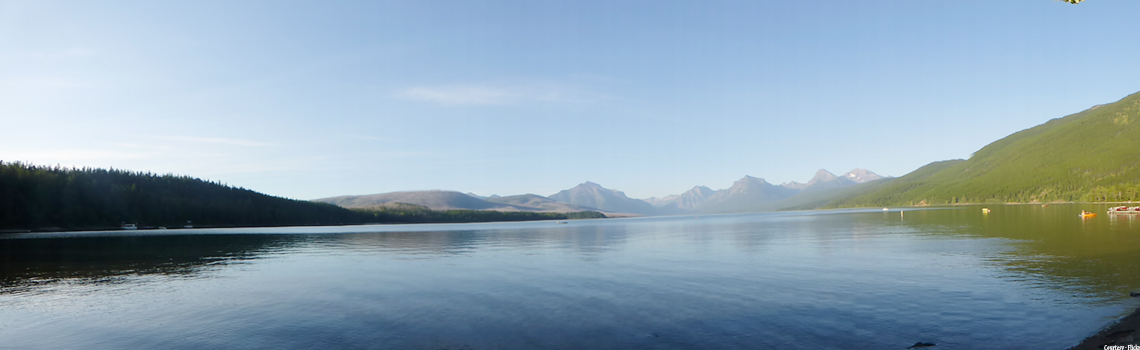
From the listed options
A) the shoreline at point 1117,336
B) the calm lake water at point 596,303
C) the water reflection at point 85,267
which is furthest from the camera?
the water reflection at point 85,267

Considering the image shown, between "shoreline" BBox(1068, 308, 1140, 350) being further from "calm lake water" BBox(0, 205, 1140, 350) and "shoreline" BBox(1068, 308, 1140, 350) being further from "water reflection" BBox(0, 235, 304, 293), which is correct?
"water reflection" BBox(0, 235, 304, 293)

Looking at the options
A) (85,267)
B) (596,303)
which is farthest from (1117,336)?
(85,267)

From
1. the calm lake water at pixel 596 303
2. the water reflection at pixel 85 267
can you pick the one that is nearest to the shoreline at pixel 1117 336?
the calm lake water at pixel 596 303

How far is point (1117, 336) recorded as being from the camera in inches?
641

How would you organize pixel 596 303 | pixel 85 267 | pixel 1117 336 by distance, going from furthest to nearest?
pixel 85 267, pixel 596 303, pixel 1117 336

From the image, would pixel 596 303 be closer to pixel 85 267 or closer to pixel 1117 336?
pixel 1117 336

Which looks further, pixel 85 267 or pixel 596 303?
pixel 85 267

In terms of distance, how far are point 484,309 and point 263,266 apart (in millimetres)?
34631

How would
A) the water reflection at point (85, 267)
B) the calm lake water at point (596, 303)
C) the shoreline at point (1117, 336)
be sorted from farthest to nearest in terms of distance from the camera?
the water reflection at point (85, 267) < the calm lake water at point (596, 303) < the shoreline at point (1117, 336)

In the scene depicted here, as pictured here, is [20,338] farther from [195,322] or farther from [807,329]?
[807,329]

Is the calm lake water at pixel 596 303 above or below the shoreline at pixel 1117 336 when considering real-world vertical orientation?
below

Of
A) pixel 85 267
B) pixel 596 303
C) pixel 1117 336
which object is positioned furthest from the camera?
pixel 85 267

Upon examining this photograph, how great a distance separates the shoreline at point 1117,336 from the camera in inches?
605

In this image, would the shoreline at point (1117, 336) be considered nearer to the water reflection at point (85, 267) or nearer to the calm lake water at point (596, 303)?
the calm lake water at point (596, 303)
